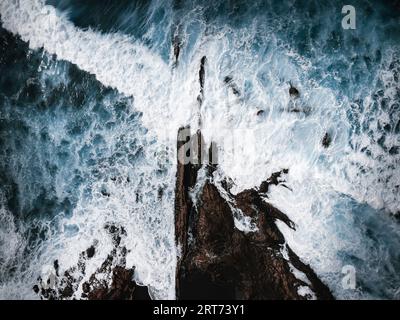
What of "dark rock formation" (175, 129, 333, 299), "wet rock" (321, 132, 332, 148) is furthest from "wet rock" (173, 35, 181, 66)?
"wet rock" (321, 132, 332, 148)

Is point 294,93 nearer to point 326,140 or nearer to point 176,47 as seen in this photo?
point 326,140

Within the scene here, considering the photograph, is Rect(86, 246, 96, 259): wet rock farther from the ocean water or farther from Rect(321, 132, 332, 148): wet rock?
Rect(321, 132, 332, 148): wet rock

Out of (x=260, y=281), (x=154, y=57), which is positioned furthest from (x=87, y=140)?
(x=260, y=281)

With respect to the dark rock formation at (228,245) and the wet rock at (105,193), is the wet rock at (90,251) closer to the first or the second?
the wet rock at (105,193)

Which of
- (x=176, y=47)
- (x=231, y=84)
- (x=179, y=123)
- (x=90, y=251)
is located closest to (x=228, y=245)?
(x=179, y=123)

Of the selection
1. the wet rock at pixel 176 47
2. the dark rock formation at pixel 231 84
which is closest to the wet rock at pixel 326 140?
the dark rock formation at pixel 231 84
